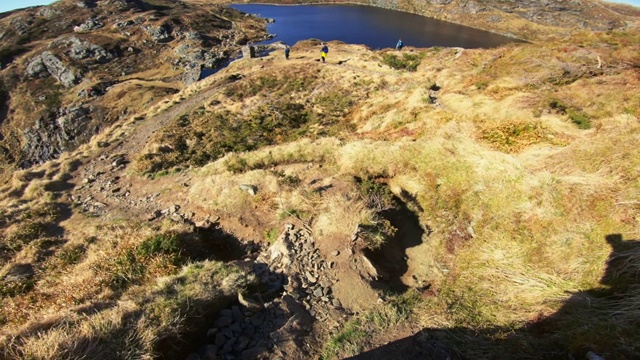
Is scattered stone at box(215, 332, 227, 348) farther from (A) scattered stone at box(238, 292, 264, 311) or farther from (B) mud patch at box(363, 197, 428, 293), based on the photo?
(B) mud patch at box(363, 197, 428, 293)

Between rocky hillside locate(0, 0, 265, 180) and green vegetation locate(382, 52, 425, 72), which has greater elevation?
green vegetation locate(382, 52, 425, 72)

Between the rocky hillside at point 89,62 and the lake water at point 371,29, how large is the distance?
1304cm

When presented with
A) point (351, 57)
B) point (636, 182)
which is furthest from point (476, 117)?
point (351, 57)

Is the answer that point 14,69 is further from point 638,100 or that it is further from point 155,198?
point 638,100

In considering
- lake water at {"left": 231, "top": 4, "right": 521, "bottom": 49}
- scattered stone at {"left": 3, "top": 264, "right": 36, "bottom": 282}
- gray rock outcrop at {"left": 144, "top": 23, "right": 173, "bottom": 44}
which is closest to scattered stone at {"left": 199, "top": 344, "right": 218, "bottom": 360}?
scattered stone at {"left": 3, "top": 264, "right": 36, "bottom": 282}

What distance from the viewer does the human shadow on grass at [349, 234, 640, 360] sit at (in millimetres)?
6008

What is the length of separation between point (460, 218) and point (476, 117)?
735 centimetres

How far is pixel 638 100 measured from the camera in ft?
45.7

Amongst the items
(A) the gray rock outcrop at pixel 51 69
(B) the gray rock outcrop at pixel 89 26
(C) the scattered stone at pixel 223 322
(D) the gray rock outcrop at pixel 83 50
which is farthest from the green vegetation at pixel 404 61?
(B) the gray rock outcrop at pixel 89 26

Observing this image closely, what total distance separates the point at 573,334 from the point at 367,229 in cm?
615

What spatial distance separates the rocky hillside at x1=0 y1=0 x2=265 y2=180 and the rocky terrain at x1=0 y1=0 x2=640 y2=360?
1133 inches

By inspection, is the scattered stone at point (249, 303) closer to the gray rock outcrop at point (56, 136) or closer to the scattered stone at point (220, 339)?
the scattered stone at point (220, 339)

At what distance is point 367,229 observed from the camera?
1127 cm

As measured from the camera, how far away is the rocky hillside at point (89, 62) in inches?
2030
